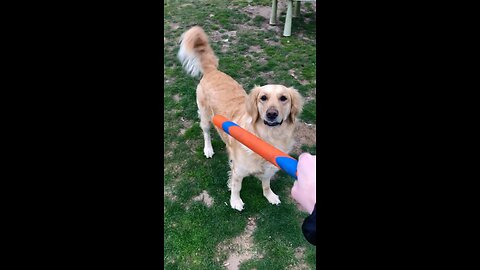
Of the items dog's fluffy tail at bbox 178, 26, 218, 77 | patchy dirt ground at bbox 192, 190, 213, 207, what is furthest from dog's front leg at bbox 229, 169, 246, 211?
dog's fluffy tail at bbox 178, 26, 218, 77

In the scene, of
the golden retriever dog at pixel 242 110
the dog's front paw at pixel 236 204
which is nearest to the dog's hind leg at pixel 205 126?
the golden retriever dog at pixel 242 110

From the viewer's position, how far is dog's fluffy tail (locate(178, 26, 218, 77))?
4.04 meters

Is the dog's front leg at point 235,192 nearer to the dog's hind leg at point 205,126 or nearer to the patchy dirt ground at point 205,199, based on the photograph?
the patchy dirt ground at point 205,199

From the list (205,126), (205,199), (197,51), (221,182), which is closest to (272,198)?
(221,182)

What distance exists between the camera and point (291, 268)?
10.2 ft

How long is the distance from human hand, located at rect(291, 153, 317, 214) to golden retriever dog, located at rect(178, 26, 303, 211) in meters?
1.48

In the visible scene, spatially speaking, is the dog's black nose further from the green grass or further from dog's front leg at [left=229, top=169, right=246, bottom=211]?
the green grass

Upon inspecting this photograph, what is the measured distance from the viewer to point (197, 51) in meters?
4.21

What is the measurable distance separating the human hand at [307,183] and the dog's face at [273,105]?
57.8 inches

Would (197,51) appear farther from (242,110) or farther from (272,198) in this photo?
(272,198)

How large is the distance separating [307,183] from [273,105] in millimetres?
1636

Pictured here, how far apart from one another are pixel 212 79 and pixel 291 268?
8.23 ft
